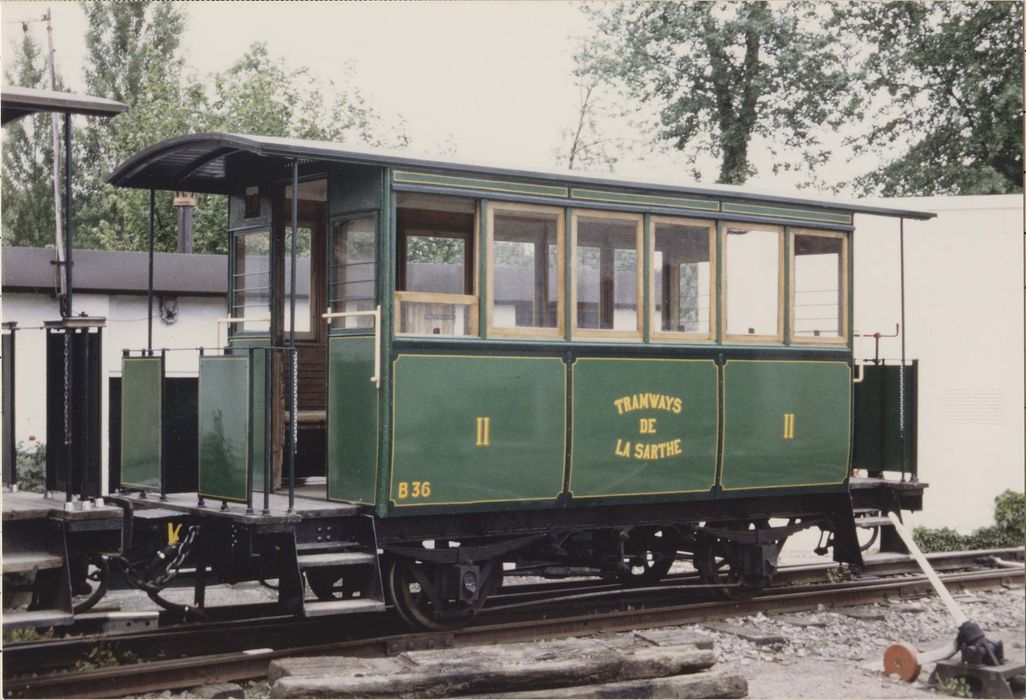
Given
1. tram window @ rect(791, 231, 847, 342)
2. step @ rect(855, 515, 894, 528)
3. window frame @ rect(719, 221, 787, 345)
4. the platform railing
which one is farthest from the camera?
step @ rect(855, 515, 894, 528)

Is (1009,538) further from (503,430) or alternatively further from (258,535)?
(258,535)

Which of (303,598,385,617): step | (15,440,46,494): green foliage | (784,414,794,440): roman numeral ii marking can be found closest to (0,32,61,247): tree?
(15,440,46,494): green foliage

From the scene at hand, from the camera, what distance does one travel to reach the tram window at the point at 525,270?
7.86 metres

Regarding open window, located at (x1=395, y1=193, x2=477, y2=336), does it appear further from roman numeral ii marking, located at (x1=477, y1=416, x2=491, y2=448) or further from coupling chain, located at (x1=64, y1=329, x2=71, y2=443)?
coupling chain, located at (x1=64, y1=329, x2=71, y2=443)

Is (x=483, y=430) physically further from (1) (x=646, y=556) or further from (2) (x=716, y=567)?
(2) (x=716, y=567)

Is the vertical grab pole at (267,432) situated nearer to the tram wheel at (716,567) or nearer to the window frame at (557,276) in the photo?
the window frame at (557,276)

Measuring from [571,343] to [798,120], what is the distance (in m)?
14.8

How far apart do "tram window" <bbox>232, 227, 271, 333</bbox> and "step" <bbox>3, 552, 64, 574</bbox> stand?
8.35ft

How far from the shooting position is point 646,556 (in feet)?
32.1

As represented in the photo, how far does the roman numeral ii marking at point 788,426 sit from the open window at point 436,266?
114 inches

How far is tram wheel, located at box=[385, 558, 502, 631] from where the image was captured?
309 inches

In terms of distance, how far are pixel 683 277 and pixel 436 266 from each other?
189 centimetres

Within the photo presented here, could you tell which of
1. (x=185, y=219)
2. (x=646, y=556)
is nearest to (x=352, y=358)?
(x=646, y=556)

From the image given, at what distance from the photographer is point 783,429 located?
9.30 m
